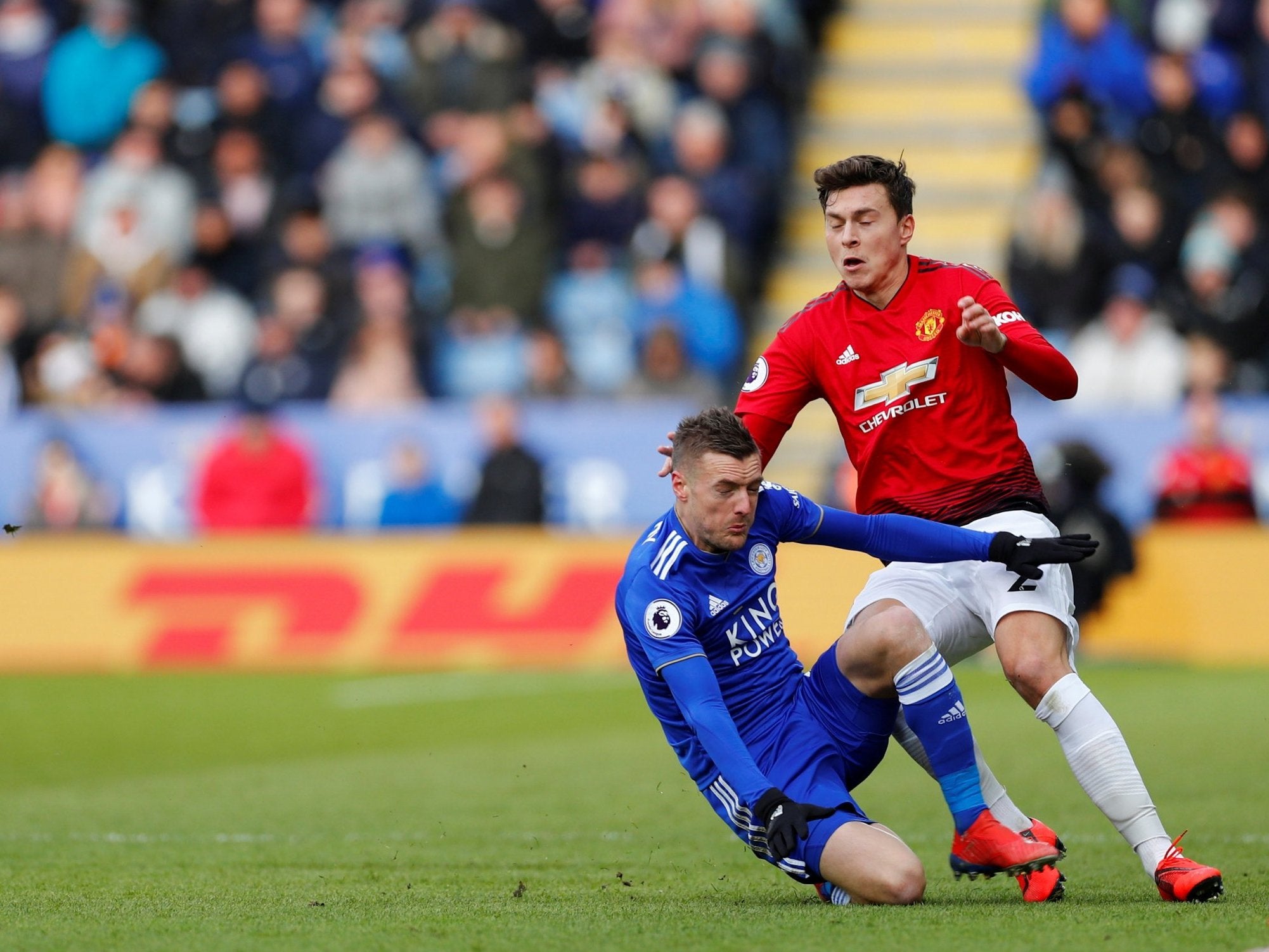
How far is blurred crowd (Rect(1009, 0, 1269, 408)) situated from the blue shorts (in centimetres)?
890

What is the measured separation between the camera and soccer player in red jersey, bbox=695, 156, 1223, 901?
5789mm

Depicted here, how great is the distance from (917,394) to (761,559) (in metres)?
0.72

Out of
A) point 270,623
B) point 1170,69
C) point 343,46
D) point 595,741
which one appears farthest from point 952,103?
point 595,741

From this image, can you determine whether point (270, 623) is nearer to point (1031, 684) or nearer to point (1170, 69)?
point (1170, 69)

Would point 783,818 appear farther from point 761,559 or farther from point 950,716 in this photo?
point 761,559

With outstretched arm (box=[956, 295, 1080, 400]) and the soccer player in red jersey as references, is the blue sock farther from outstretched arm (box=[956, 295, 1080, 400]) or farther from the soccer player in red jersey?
outstretched arm (box=[956, 295, 1080, 400])

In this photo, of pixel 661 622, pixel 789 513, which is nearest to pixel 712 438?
pixel 789 513

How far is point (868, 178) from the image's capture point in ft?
19.6

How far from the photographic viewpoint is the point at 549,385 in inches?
626

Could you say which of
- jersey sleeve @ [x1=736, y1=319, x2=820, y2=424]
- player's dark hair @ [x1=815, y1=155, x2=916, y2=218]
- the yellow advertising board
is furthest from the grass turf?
player's dark hair @ [x1=815, y1=155, x2=916, y2=218]

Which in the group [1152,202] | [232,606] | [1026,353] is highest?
[1152,202]

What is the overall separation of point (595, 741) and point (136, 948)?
18.5ft

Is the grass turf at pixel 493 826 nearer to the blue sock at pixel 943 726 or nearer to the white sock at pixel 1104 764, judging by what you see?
the white sock at pixel 1104 764

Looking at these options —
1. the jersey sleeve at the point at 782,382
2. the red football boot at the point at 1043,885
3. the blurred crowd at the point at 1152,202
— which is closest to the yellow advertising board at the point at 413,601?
the blurred crowd at the point at 1152,202
